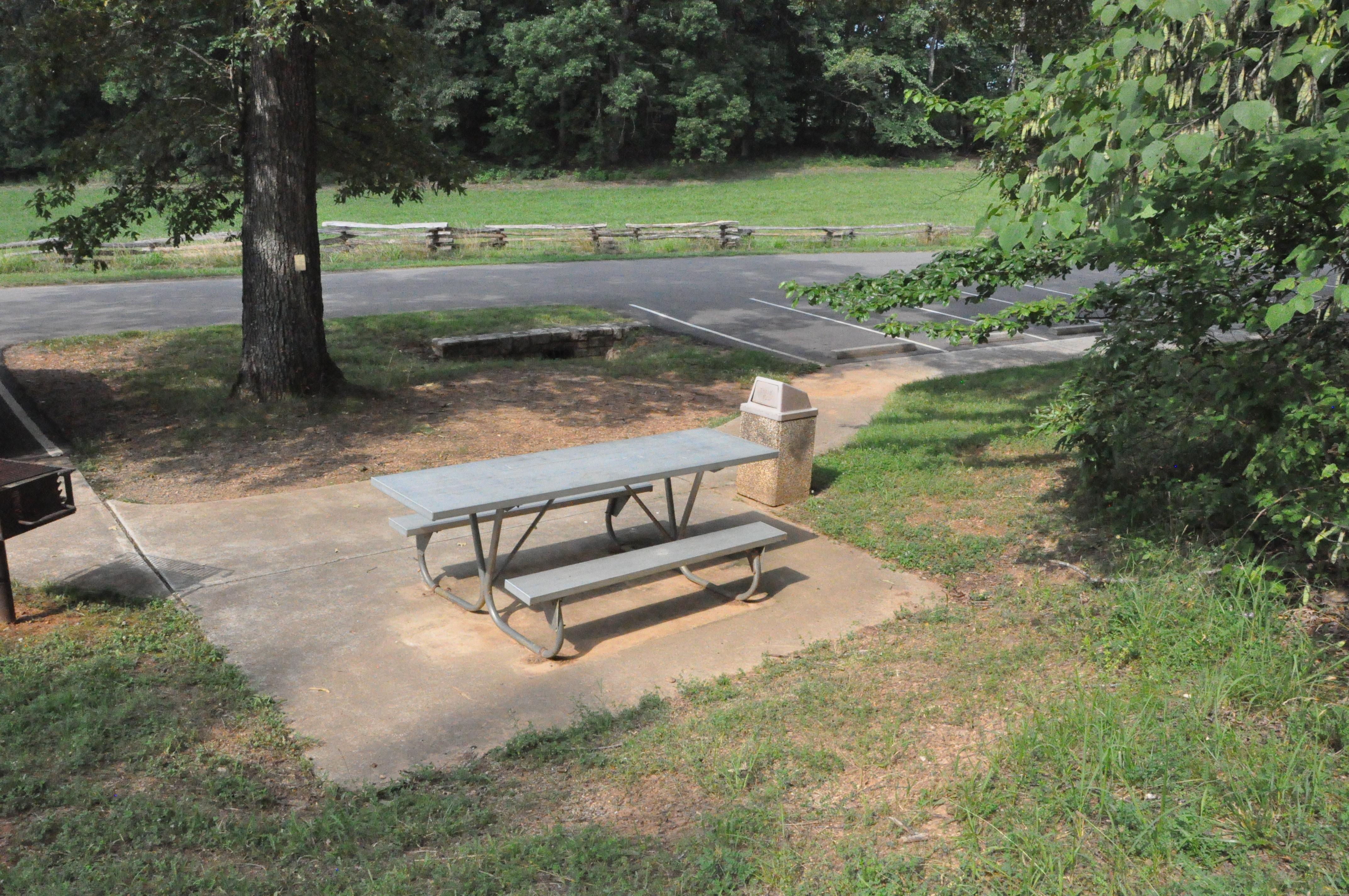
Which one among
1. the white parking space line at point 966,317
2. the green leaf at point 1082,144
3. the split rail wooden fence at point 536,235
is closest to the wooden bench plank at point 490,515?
the green leaf at point 1082,144

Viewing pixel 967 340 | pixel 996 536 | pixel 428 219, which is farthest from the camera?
pixel 428 219

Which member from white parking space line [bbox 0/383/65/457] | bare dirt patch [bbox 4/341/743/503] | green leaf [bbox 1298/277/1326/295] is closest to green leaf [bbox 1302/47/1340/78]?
green leaf [bbox 1298/277/1326/295]

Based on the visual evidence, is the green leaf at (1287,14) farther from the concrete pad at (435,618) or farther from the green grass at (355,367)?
the green grass at (355,367)

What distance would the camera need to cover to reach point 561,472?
5828 mm

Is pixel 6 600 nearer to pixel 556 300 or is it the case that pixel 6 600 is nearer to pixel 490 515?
pixel 490 515

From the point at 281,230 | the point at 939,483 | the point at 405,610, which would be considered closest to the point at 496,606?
the point at 405,610

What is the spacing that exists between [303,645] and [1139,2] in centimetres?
446

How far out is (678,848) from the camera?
3527 mm

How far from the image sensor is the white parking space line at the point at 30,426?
28.1 feet

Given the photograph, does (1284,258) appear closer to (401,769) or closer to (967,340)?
Answer: (401,769)

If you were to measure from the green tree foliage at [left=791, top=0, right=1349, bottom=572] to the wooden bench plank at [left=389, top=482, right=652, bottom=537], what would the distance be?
5.62ft

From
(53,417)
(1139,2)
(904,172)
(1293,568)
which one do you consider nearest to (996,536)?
(1293,568)

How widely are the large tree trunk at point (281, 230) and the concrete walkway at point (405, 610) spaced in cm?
250

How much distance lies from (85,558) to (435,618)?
2.26 meters
